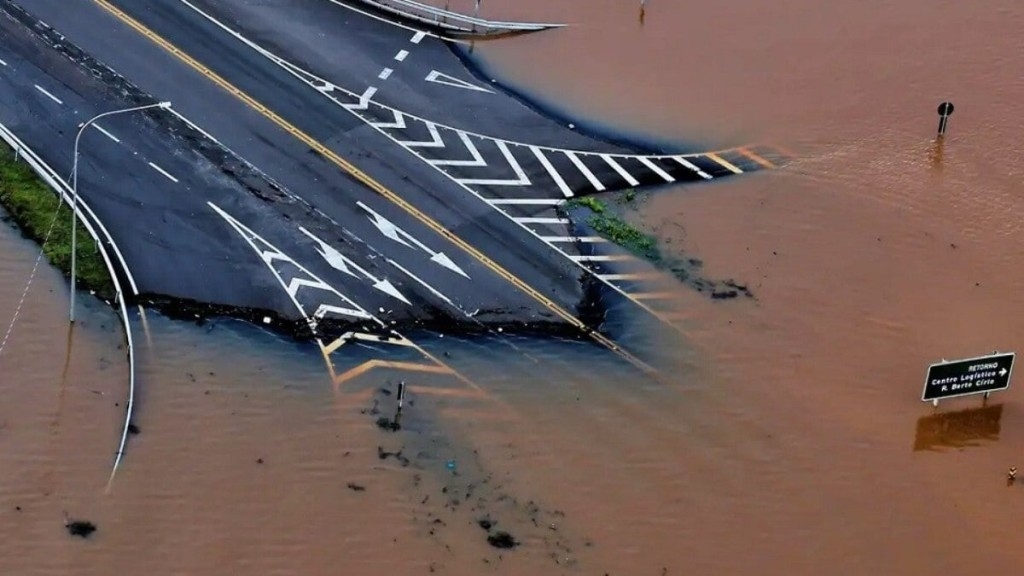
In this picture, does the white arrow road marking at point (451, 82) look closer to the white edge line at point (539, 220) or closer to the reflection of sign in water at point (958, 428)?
the white edge line at point (539, 220)

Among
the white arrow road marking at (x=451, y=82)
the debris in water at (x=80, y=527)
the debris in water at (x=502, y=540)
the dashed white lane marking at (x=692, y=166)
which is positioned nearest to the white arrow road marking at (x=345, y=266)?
the debris in water at (x=502, y=540)

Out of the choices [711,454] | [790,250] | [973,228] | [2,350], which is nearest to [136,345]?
[2,350]

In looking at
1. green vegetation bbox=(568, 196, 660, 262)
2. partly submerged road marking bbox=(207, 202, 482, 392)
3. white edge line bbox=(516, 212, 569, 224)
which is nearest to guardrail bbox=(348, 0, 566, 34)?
green vegetation bbox=(568, 196, 660, 262)

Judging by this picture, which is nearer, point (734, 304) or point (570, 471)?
point (570, 471)

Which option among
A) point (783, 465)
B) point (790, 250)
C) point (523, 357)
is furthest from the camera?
point (790, 250)

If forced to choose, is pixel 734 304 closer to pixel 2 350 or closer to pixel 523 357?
pixel 523 357

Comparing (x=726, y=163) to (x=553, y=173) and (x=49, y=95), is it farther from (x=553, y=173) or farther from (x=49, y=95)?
(x=49, y=95)

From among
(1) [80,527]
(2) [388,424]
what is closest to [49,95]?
(2) [388,424]

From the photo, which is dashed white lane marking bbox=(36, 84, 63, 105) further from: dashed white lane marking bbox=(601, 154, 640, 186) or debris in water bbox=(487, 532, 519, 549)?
debris in water bbox=(487, 532, 519, 549)
